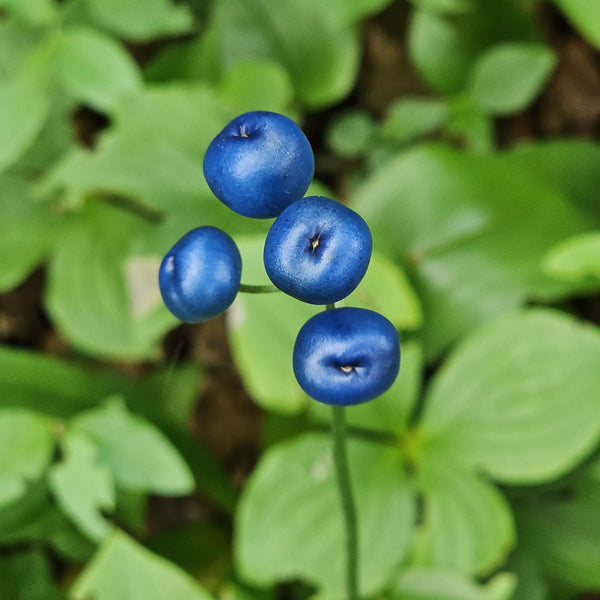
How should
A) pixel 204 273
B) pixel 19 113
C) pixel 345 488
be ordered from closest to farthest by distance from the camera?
pixel 204 273 → pixel 345 488 → pixel 19 113

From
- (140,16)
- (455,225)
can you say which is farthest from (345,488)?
(140,16)

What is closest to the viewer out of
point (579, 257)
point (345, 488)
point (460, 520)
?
point (345, 488)

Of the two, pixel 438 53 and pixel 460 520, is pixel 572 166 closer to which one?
pixel 438 53

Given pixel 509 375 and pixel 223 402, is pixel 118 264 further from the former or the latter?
pixel 509 375

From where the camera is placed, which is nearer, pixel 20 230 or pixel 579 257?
pixel 579 257

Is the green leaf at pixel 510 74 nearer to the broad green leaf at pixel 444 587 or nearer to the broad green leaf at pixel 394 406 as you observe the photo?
the broad green leaf at pixel 394 406

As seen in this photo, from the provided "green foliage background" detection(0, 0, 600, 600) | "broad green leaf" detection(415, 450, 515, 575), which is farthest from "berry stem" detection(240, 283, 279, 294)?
"broad green leaf" detection(415, 450, 515, 575)

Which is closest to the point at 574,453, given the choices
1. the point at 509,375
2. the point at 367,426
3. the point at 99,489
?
the point at 509,375
